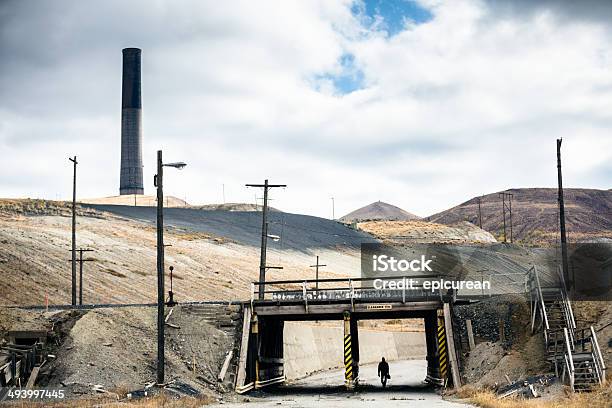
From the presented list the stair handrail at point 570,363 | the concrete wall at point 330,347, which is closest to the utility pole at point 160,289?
the stair handrail at point 570,363

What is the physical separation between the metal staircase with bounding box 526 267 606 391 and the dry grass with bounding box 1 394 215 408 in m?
14.4

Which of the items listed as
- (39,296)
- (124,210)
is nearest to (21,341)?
(39,296)

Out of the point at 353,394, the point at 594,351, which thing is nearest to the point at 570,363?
the point at 594,351

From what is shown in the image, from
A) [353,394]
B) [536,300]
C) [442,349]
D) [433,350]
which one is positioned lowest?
[353,394]

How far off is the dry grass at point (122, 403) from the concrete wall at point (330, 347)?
73.0 ft

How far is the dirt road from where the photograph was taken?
3622cm

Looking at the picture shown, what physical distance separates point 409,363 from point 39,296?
32369 mm

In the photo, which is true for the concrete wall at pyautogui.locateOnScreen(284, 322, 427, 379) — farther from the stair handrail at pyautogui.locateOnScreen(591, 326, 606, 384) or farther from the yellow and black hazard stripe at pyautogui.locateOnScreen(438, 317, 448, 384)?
the stair handrail at pyautogui.locateOnScreen(591, 326, 606, 384)

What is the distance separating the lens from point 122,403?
1221 inches

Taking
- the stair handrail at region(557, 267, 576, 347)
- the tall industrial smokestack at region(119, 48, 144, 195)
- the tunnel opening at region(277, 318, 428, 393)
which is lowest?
the tunnel opening at region(277, 318, 428, 393)

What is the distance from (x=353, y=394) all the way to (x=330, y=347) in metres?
27.5

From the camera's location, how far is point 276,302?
4525 centimetres

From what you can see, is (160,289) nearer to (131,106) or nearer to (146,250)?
(146,250)

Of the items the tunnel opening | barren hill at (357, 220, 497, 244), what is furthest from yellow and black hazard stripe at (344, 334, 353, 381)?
barren hill at (357, 220, 497, 244)
